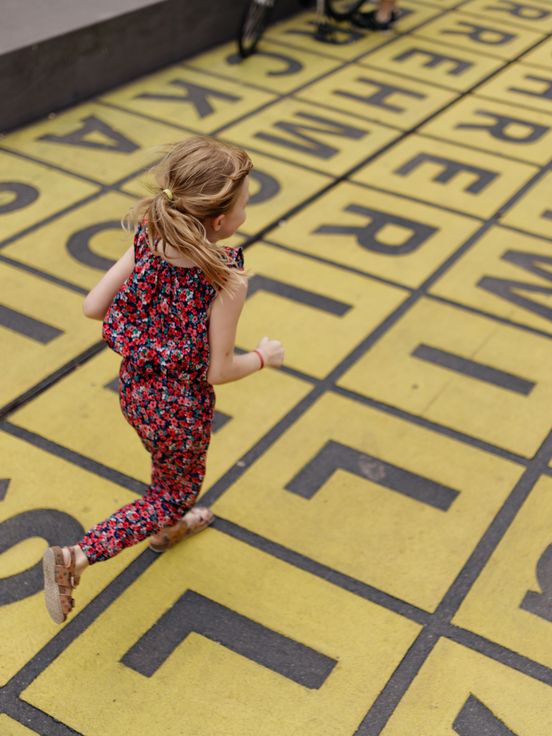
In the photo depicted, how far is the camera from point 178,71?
28.2ft

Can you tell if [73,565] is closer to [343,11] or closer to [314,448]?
[314,448]

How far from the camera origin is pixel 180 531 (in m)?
3.86

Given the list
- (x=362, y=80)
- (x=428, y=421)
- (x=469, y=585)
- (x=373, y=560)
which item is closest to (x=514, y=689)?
(x=469, y=585)

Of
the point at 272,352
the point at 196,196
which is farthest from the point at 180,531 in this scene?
the point at 196,196

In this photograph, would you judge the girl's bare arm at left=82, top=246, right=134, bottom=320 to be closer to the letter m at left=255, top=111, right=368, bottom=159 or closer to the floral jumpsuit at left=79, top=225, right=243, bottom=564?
the floral jumpsuit at left=79, top=225, right=243, bottom=564

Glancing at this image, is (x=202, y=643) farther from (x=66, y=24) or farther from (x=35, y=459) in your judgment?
(x=66, y=24)

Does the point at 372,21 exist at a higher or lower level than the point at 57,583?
lower

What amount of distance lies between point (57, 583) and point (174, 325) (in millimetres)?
946

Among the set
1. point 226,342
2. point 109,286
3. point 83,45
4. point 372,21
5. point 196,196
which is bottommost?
point 372,21

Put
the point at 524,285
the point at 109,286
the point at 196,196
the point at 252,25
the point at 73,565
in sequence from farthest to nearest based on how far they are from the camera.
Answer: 1. the point at 252,25
2. the point at 524,285
3. the point at 73,565
4. the point at 109,286
5. the point at 196,196

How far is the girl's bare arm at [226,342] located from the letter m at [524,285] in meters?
2.84

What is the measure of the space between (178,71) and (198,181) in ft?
20.0

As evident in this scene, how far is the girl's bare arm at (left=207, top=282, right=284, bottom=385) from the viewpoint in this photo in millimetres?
3057

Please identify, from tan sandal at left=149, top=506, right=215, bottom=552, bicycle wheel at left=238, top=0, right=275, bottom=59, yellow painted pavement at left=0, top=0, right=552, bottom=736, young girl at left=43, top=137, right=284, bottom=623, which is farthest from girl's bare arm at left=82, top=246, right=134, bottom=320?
bicycle wheel at left=238, top=0, right=275, bottom=59
